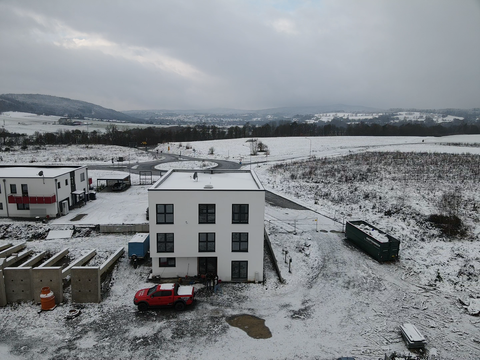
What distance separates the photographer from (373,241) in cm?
2797

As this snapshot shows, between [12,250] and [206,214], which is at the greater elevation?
[206,214]

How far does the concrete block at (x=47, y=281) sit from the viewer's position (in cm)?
2122

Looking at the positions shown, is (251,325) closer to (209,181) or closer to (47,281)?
(209,181)

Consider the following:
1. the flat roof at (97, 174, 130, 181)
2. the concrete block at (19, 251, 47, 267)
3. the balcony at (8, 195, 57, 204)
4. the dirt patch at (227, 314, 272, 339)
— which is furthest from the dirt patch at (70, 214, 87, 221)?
the dirt patch at (227, 314, 272, 339)

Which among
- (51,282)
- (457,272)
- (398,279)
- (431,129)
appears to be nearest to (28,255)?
(51,282)

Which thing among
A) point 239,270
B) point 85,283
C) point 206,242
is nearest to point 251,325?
point 239,270

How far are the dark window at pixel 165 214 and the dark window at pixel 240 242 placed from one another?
5.06 metres

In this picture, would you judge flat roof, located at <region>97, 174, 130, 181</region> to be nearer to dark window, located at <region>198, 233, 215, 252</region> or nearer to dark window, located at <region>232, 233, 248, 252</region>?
dark window, located at <region>198, 233, 215, 252</region>

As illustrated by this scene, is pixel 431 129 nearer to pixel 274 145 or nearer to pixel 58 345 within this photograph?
pixel 274 145

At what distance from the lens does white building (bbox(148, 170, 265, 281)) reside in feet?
77.6

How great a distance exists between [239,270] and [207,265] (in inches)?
101

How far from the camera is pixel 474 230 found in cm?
3141

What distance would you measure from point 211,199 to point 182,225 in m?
2.97

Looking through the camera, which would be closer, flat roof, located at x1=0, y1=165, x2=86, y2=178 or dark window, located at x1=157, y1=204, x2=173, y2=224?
dark window, located at x1=157, y1=204, x2=173, y2=224
